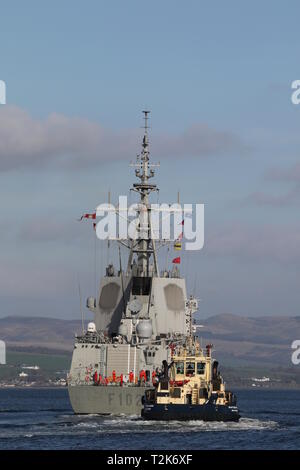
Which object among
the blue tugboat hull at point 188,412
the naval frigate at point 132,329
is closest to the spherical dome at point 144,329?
the naval frigate at point 132,329

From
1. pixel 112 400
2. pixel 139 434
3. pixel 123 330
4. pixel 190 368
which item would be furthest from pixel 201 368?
pixel 123 330

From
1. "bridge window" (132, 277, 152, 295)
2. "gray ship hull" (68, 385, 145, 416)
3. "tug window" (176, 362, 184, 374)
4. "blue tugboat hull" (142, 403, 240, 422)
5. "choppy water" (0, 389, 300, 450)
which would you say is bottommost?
"choppy water" (0, 389, 300, 450)

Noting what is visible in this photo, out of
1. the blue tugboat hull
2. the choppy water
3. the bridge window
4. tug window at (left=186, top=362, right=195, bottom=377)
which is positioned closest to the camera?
the choppy water

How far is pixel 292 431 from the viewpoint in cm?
8594

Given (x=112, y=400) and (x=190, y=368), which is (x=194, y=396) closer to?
(x=190, y=368)

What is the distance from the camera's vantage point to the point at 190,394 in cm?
8838

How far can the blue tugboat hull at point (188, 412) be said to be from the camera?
85.9 meters

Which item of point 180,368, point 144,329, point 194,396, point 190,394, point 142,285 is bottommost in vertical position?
point 194,396

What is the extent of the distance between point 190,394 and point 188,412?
8.66ft

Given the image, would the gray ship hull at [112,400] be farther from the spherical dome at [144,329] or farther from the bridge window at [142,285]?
the bridge window at [142,285]

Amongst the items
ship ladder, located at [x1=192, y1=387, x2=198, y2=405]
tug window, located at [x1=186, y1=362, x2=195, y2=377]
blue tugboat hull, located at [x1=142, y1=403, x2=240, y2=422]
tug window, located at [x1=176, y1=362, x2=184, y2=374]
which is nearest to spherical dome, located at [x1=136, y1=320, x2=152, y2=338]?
tug window, located at [x1=176, y1=362, x2=184, y2=374]

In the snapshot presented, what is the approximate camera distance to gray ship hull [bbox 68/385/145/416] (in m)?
96.3

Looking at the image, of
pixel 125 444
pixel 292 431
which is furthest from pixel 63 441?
pixel 292 431

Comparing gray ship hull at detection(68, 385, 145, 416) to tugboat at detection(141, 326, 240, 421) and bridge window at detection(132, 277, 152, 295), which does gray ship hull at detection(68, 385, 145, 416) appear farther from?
bridge window at detection(132, 277, 152, 295)
